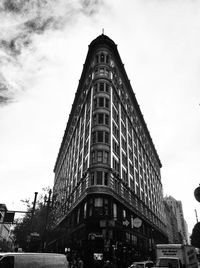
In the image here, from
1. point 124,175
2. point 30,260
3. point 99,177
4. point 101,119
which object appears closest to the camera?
point 30,260

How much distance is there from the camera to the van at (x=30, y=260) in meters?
12.0

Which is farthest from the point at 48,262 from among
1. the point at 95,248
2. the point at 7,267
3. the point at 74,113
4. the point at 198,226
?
the point at 74,113

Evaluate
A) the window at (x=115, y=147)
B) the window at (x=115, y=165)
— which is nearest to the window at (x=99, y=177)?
the window at (x=115, y=165)

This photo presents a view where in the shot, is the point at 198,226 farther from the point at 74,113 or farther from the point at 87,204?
the point at 74,113

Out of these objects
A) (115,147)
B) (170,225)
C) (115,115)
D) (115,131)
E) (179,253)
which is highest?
(115,115)

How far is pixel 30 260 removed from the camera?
42.7ft

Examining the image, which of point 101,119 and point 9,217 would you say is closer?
point 9,217

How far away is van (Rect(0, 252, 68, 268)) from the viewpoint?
11977 millimetres

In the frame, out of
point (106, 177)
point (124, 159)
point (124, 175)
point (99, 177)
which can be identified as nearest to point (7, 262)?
point (99, 177)

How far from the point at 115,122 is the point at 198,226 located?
34.7 meters

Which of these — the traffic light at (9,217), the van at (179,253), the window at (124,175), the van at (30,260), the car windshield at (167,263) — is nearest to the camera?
the van at (30,260)

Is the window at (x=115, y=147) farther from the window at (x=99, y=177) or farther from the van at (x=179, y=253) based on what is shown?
the van at (x=179, y=253)

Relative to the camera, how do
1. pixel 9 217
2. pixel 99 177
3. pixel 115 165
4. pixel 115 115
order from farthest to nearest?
pixel 115 115, pixel 115 165, pixel 99 177, pixel 9 217

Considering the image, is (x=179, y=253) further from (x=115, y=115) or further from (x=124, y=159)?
(x=115, y=115)
